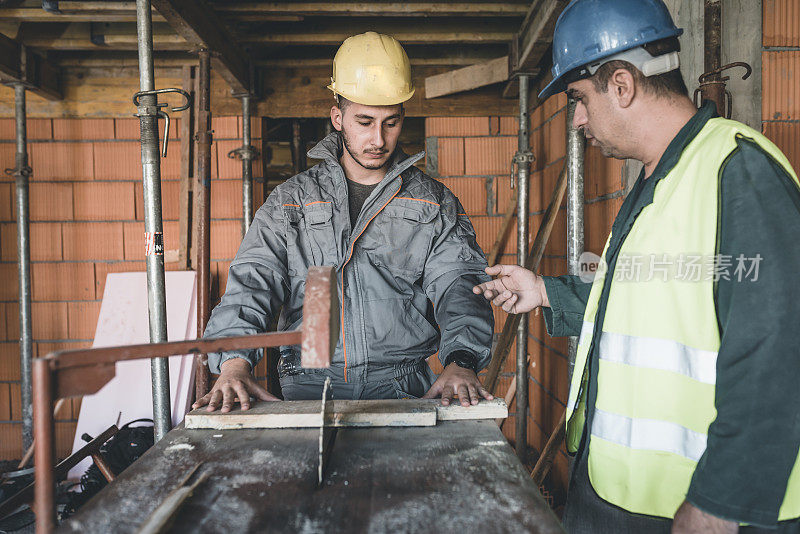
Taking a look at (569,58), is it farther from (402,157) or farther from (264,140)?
(264,140)

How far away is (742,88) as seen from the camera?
226 centimetres

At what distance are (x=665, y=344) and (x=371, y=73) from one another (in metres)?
1.53

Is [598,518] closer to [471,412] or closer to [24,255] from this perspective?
[471,412]

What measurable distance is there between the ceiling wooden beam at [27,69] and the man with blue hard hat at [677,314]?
12.5 feet

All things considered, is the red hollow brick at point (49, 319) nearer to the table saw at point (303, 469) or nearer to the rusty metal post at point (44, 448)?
the table saw at point (303, 469)

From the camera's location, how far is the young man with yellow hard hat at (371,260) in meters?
1.99

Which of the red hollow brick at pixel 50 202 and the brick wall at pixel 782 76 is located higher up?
the brick wall at pixel 782 76

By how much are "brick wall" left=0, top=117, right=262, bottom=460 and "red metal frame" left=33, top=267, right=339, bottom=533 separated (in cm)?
333

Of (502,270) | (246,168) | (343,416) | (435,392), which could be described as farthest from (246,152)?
(343,416)

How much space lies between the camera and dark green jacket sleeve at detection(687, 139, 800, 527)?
1016mm

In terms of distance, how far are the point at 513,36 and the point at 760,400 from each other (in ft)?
10.6

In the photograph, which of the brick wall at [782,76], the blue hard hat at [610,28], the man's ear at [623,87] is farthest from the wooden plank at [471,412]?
the brick wall at [782,76]

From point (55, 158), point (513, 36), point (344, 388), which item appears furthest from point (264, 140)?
point (344, 388)

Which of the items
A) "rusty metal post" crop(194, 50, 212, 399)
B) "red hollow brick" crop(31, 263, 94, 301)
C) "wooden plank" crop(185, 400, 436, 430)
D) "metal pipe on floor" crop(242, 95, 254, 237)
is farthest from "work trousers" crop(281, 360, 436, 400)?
"red hollow brick" crop(31, 263, 94, 301)
